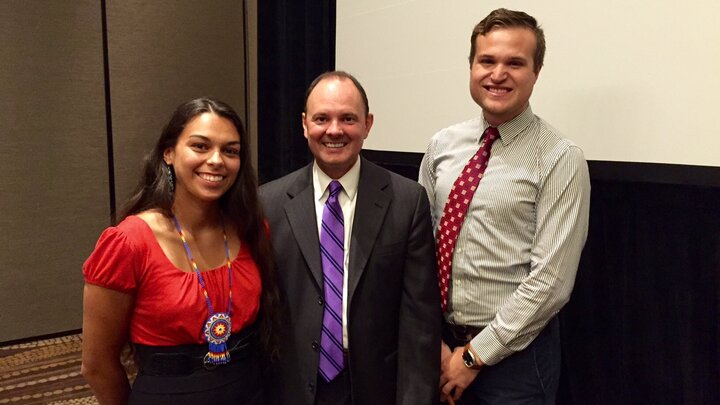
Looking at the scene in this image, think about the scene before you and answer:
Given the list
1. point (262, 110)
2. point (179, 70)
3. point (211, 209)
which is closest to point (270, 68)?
point (262, 110)

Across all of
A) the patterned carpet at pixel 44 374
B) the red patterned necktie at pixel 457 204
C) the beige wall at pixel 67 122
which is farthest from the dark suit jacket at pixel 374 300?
the beige wall at pixel 67 122

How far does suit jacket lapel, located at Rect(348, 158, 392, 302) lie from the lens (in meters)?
1.44

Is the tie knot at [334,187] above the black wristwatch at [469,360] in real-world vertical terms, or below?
above

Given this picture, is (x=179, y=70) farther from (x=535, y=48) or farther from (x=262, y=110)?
(x=535, y=48)

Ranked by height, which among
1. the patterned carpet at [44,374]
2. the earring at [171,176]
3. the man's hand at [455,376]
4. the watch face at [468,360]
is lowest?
the patterned carpet at [44,374]

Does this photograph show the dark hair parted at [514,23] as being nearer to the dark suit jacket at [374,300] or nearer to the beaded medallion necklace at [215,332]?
the dark suit jacket at [374,300]

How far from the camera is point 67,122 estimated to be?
328 cm

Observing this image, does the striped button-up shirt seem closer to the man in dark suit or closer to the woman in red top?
the man in dark suit

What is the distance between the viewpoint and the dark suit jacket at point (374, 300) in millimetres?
1442

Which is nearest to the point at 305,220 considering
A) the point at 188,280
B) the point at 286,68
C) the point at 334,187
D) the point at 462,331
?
the point at 334,187

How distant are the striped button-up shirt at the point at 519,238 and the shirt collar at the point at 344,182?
33cm

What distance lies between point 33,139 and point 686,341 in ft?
11.6

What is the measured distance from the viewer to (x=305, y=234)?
4.83ft

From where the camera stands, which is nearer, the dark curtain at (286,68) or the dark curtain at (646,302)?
the dark curtain at (646,302)
